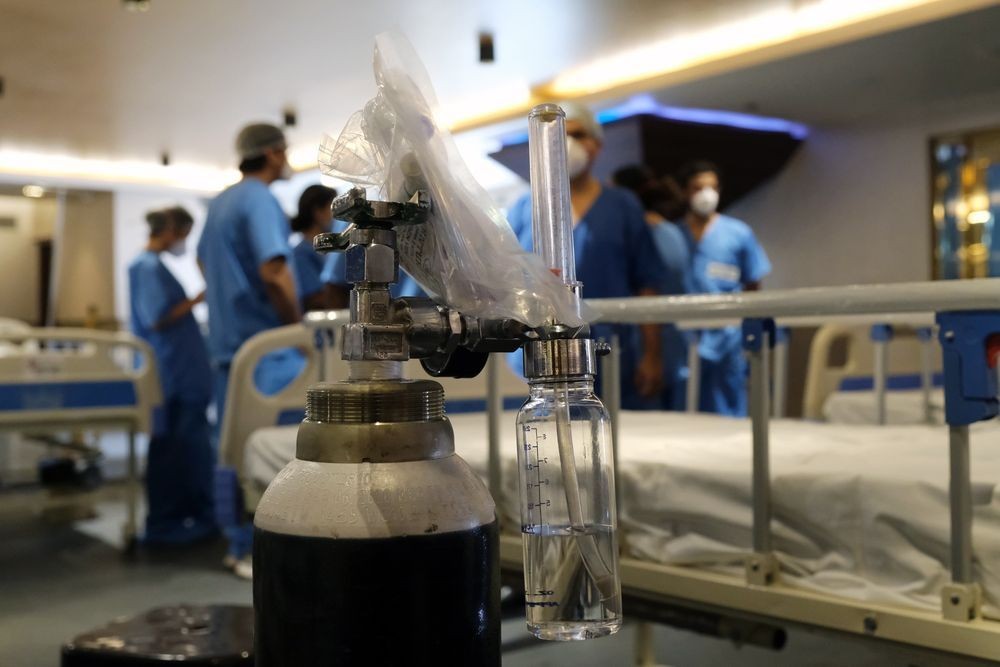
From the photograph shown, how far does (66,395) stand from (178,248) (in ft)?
3.45

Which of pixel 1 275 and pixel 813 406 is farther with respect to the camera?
pixel 1 275

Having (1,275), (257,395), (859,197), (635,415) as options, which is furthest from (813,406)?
(1,275)

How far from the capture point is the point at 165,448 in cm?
393

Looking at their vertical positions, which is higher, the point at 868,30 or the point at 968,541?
the point at 868,30

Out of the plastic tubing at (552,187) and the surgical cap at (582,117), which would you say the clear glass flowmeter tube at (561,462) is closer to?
the plastic tubing at (552,187)

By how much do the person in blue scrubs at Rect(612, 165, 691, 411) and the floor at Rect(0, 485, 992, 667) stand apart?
105 cm

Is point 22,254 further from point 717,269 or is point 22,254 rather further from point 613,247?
point 613,247

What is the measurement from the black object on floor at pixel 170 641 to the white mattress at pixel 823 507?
1.41 feet

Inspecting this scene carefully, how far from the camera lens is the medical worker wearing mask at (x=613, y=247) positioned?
2.92 m

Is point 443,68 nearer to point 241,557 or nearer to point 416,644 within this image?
point 241,557

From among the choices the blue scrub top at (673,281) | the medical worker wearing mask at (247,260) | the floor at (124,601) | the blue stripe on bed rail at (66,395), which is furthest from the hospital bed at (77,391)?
the blue scrub top at (673,281)

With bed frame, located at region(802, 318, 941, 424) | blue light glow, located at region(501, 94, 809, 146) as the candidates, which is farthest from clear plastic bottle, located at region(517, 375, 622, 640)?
blue light glow, located at region(501, 94, 809, 146)

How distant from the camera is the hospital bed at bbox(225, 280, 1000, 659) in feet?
3.17

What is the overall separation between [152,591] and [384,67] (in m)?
2.81
